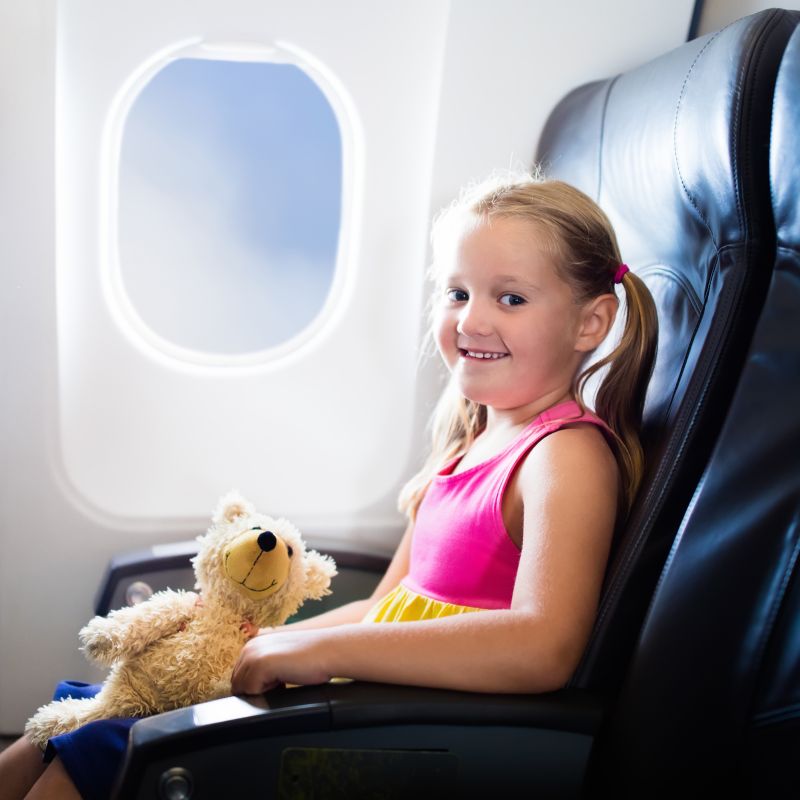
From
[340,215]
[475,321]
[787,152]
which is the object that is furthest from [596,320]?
[340,215]

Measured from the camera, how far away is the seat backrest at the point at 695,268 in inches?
45.2

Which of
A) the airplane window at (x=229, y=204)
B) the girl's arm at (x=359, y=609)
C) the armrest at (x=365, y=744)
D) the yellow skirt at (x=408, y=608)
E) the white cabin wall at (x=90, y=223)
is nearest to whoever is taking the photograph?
the armrest at (x=365, y=744)

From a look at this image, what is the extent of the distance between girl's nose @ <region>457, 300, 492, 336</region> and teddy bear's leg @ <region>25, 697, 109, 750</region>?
0.73 m

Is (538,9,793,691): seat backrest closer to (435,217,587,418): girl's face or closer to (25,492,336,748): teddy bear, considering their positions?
(435,217,587,418): girl's face

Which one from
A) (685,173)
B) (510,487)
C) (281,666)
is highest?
(685,173)

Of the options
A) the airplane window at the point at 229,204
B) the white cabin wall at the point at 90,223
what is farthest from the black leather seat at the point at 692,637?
the airplane window at the point at 229,204

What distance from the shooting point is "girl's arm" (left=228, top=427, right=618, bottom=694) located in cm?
111

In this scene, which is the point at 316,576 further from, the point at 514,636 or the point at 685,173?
the point at 685,173

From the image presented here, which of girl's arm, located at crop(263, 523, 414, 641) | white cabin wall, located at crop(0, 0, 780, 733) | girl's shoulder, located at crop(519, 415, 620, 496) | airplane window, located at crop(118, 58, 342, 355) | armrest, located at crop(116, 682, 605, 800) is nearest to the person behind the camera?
armrest, located at crop(116, 682, 605, 800)

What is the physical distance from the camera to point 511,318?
54.5 inches

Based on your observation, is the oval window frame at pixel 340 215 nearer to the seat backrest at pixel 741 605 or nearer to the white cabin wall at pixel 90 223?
the white cabin wall at pixel 90 223

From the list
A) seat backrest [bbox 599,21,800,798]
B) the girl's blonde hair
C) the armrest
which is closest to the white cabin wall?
the girl's blonde hair

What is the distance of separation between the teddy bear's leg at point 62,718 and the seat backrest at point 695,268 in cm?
65

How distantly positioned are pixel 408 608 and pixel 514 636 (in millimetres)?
328
